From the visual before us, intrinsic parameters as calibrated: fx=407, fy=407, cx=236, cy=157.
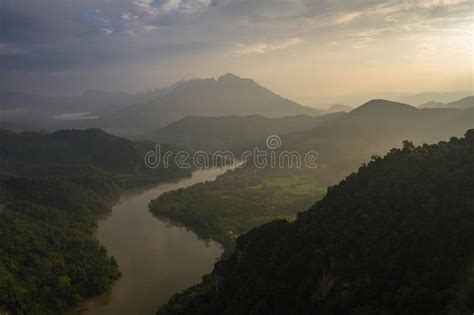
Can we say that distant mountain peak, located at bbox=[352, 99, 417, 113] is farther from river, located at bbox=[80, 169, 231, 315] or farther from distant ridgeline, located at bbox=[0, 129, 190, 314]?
river, located at bbox=[80, 169, 231, 315]

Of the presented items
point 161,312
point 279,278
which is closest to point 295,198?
point 161,312

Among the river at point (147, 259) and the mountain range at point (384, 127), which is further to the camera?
the mountain range at point (384, 127)

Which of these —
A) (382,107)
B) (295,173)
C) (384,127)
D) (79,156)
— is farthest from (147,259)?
(382,107)

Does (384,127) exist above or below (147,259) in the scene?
above

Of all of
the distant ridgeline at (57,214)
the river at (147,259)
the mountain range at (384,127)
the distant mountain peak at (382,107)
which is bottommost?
the river at (147,259)

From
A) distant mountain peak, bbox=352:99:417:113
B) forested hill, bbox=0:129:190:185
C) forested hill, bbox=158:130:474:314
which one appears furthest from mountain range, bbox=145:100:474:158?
forested hill, bbox=158:130:474:314

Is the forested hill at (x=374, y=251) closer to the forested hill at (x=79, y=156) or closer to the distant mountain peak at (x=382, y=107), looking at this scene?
the forested hill at (x=79, y=156)

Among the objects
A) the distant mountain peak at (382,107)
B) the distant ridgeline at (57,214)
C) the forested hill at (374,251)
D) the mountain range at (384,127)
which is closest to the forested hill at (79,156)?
the distant ridgeline at (57,214)

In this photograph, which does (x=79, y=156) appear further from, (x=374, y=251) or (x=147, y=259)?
(x=374, y=251)
